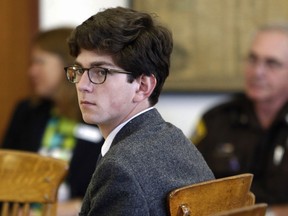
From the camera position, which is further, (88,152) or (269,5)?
(269,5)

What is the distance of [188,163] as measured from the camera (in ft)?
5.32

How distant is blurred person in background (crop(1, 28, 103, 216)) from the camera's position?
121 inches

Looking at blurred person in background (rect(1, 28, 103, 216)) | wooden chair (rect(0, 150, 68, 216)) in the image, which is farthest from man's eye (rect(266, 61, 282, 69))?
wooden chair (rect(0, 150, 68, 216))

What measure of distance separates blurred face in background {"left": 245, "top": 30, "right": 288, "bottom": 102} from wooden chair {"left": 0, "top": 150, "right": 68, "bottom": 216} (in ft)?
4.23

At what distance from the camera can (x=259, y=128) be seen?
308 centimetres

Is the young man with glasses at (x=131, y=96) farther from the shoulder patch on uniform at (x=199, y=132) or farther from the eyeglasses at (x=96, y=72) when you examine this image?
the shoulder patch on uniform at (x=199, y=132)

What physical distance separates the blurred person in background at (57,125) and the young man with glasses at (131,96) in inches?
53.2

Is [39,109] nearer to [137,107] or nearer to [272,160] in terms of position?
[272,160]

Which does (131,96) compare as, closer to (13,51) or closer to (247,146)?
(247,146)

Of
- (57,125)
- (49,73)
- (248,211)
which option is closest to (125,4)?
(49,73)

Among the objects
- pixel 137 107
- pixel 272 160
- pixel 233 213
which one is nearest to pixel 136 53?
pixel 137 107

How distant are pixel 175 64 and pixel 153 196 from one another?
2.18 m

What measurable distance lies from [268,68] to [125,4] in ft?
2.66

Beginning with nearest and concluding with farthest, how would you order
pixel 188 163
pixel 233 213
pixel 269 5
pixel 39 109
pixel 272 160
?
pixel 233 213
pixel 188 163
pixel 272 160
pixel 39 109
pixel 269 5
